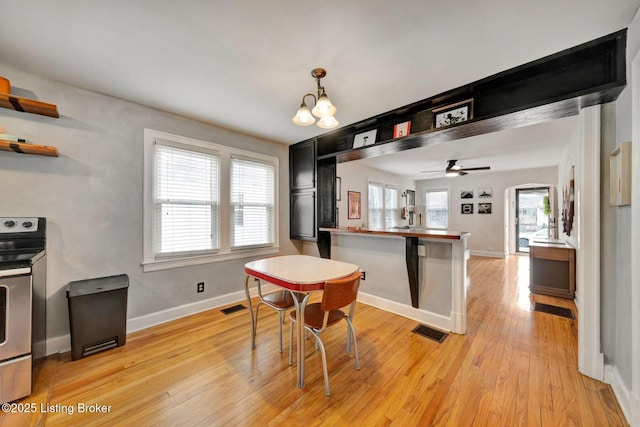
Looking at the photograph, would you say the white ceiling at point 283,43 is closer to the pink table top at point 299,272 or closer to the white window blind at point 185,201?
the white window blind at point 185,201

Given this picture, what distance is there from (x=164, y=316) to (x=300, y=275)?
2104 millimetres

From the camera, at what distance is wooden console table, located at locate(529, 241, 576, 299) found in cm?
362

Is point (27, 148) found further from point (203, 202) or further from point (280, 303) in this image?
point (280, 303)

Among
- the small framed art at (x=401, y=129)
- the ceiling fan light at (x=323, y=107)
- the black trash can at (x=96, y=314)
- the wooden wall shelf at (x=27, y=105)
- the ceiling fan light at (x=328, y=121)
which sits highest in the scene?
the small framed art at (x=401, y=129)

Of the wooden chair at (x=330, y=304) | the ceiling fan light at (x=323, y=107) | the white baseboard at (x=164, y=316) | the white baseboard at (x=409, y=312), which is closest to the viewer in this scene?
the wooden chair at (x=330, y=304)

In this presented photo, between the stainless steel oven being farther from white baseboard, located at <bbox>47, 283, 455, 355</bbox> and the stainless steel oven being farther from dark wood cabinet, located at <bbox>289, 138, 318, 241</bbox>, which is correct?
dark wood cabinet, located at <bbox>289, 138, 318, 241</bbox>

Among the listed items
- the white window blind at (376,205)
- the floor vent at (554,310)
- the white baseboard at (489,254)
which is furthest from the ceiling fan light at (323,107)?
the white baseboard at (489,254)

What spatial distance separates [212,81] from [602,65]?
310cm

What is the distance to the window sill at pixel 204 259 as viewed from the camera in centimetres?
275

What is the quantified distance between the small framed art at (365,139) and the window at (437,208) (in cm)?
608

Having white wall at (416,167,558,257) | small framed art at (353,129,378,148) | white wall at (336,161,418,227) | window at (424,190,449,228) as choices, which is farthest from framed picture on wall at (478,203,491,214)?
small framed art at (353,129,378,148)

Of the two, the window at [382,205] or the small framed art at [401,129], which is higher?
the small framed art at [401,129]

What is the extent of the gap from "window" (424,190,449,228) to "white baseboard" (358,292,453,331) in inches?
233

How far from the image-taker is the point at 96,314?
2.20 m
